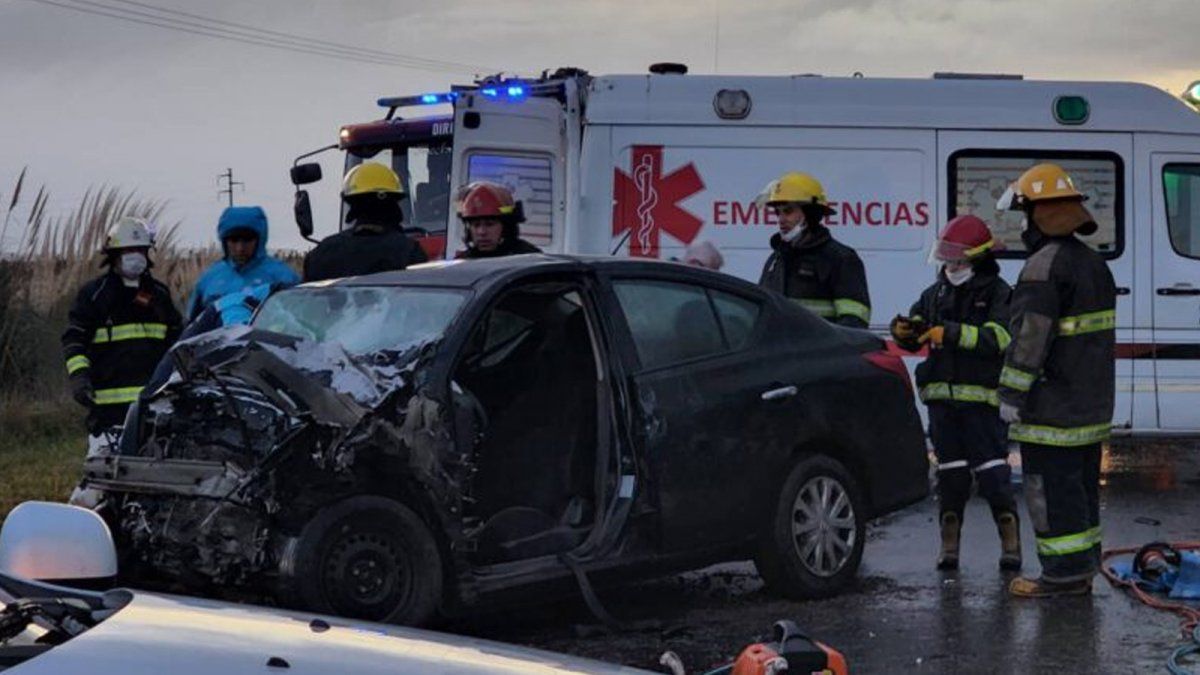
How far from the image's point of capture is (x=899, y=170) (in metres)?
12.6

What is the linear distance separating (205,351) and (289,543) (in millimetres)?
963

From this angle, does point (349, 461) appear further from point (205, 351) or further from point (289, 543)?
point (205, 351)

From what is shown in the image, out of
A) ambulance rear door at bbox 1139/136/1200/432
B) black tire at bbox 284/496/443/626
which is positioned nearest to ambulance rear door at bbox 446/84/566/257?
ambulance rear door at bbox 1139/136/1200/432

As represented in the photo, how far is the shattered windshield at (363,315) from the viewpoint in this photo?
24.6ft

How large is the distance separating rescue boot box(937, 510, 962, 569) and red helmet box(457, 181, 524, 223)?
8.76ft

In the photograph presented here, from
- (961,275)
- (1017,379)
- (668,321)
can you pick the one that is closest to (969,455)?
(961,275)

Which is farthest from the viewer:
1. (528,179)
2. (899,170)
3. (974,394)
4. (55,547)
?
(528,179)

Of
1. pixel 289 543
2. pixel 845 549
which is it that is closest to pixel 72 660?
pixel 289 543

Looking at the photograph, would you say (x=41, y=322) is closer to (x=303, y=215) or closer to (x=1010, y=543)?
(x=303, y=215)

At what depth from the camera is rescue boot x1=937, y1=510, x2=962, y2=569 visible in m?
9.30

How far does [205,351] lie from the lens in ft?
24.2

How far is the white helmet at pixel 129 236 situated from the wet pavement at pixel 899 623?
10.4ft

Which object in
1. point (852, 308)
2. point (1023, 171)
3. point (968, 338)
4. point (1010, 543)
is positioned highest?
point (1023, 171)

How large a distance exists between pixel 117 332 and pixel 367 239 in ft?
5.01
